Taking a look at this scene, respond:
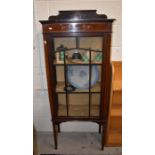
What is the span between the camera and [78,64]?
1857mm

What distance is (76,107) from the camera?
2096 millimetres

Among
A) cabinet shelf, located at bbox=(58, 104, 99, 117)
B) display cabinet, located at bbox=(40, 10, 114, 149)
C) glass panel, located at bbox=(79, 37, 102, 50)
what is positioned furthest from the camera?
cabinet shelf, located at bbox=(58, 104, 99, 117)

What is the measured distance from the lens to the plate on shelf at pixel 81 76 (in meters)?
1.91

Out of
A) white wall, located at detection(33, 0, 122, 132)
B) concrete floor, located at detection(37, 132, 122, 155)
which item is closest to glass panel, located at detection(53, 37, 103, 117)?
white wall, located at detection(33, 0, 122, 132)

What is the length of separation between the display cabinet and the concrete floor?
13cm

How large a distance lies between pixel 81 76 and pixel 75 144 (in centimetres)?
80

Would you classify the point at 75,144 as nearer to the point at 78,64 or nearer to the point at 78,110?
the point at 78,110

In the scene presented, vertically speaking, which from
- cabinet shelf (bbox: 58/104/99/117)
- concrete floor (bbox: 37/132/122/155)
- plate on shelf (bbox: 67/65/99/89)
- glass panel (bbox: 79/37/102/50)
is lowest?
concrete floor (bbox: 37/132/122/155)

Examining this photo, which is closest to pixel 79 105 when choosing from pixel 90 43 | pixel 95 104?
pixel 95 104

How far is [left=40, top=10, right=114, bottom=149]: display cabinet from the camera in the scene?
1.69 metres

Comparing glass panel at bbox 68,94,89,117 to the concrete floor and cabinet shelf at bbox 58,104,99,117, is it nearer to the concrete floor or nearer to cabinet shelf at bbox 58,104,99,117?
cabinet shelf at bbox 58,104,99,117
